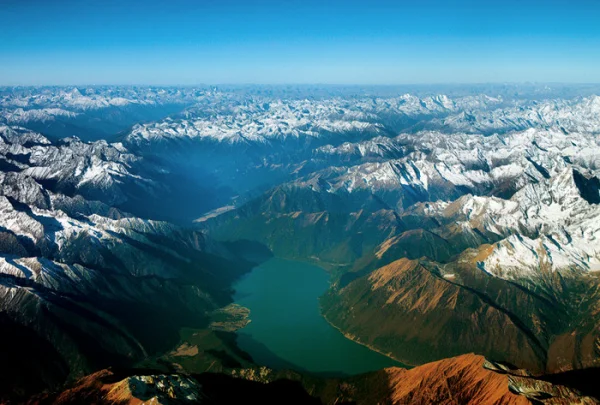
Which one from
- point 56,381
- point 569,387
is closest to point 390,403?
point 569,387

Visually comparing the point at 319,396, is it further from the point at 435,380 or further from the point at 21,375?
the point at 21,375

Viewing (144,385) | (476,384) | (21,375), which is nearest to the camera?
(144,385)

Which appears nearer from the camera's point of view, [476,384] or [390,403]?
[476,384]

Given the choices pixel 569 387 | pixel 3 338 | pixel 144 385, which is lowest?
pixel 3 338

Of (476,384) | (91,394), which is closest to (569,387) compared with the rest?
(476,384)

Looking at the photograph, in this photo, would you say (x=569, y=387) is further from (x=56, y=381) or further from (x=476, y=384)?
(x=56, y=381)

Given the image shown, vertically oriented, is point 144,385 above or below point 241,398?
above

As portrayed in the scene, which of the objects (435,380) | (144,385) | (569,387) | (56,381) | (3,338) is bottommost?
(56,381)

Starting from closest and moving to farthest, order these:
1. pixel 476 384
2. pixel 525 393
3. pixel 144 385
Result: pixel 525 393 → pixel 144 385 → pixel 476 384

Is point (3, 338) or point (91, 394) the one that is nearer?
point (91, 394)
